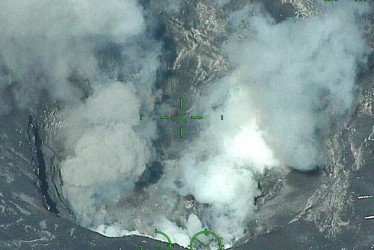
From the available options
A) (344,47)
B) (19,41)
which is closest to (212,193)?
(344,47)

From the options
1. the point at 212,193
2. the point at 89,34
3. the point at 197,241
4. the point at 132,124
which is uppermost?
the point at 89,34

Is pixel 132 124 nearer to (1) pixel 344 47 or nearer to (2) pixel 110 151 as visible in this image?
(2) pixel 110 151

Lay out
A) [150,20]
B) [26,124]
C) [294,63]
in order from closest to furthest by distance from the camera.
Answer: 1. [26,124]
2. [294,63]
3. [150,20]

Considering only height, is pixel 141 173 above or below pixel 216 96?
below

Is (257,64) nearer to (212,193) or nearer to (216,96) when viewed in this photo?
(216,96)

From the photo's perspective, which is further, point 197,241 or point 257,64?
point 257,64

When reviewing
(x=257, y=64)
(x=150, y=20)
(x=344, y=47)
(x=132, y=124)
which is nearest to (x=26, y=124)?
(x=132, y=124)

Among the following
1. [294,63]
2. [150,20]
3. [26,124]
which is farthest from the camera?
[150,20]
